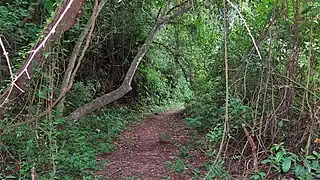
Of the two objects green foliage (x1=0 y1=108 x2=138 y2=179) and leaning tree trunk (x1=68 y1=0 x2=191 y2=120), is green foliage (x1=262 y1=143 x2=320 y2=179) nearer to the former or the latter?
green foliage (x1=0 y1=108 x2=138 y2=179)

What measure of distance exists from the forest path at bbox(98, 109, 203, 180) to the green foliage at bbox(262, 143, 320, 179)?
1.03 m

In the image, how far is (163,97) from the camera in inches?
441

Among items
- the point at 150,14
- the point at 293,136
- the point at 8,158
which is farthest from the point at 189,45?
the point at 8,158

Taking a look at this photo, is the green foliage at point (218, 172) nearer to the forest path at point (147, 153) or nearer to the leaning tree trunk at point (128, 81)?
the forest path at point (147, 153)

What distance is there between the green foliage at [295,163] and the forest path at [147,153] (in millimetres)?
1031

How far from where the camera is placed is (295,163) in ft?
11.8

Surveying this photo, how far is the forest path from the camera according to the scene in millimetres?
4195

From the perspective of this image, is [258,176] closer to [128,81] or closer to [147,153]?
[147,153]

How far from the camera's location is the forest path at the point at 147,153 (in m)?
4.20

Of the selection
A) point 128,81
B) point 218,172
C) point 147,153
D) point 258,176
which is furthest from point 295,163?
point 128,81

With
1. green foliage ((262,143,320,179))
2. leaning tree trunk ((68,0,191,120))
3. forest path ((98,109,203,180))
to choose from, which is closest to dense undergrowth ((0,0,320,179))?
green foliage ((262,143,320,179))

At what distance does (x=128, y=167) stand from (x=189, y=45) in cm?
514

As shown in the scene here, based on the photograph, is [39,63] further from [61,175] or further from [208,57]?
[208,57]

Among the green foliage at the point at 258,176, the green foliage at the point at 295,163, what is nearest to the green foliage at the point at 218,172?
the green foliage at the point at 258,176
